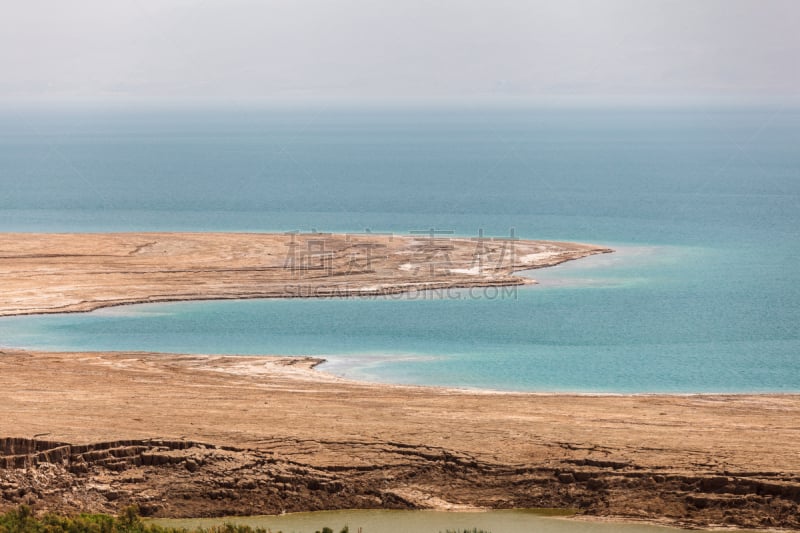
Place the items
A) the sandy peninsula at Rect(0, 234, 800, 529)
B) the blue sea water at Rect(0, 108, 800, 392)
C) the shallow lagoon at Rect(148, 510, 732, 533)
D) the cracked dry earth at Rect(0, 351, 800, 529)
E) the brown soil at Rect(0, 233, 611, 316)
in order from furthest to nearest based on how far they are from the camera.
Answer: the brown soil at Rect(0, 233, 611, 316), the blue sea water at Rect(0, 108, 800, 392), the sandy peninsula at Rect(0, 234, 800, 529), the cracked dry earth at Rect(0, 351, 800, 529), the shallow lagoon at Rect(148, 510, 732, 533)

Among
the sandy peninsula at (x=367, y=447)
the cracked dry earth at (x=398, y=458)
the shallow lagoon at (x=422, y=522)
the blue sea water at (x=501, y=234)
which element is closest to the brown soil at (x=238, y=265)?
the blue sea water at (x=501, y=234)

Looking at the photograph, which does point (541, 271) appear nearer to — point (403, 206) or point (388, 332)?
point (388, 332)

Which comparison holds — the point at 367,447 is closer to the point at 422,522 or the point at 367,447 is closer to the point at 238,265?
the point at 422,522

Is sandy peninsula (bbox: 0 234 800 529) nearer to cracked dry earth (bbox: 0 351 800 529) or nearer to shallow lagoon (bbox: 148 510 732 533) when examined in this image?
cracked dry earth (bbox: 0 351 800 529)

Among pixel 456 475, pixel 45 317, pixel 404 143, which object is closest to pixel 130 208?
pixel 45 317

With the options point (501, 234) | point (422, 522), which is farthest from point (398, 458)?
point (501, 234)

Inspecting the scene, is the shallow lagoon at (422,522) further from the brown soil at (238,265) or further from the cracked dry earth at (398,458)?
the brown soil at (238,265)

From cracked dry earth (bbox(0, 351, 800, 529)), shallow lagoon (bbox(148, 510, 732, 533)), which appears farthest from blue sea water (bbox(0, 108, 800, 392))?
shallow lagoon (bbox(148, 510, 732, 533))
